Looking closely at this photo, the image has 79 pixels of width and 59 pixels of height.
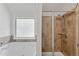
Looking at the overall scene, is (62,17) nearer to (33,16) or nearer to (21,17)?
(33,16)

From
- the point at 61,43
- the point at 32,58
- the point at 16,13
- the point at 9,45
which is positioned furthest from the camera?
the point at 61,43

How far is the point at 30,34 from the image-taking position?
68.9 inches

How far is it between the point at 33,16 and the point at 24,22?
19 centimetres

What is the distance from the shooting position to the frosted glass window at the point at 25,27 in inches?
68.5

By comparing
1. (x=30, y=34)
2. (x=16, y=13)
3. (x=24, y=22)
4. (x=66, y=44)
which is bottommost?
(x=66, y=44)

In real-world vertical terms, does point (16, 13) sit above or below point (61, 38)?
above

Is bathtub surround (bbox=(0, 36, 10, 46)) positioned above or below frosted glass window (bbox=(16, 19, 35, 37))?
below

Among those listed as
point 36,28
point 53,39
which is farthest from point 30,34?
point 53,39

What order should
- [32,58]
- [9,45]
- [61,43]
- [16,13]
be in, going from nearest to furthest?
[32,58] < [16,13] < [9,45] < [61,43]

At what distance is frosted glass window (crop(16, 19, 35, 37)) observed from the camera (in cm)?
174

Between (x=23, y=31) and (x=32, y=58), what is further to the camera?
(x=23, y=31)

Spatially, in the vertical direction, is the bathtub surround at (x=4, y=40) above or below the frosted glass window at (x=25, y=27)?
below

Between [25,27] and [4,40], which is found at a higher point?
[25,27]

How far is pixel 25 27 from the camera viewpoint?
1790mm
